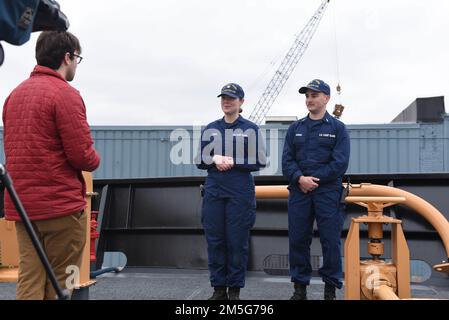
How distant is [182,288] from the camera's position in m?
3.79

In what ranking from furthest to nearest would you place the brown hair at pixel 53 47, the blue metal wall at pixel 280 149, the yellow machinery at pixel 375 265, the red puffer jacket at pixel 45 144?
the blue metal wall at pixel 280 149
the yellow machinery at pixel 375 265
the brown hair at pixel 53 47
the red puffer jacket at pixel 45 144

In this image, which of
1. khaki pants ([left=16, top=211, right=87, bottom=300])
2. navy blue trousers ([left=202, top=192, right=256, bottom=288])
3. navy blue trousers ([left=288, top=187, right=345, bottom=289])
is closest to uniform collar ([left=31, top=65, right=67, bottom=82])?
khaki pants ([left=16, top=211, right=87, bottom=300])

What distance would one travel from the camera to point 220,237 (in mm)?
3213

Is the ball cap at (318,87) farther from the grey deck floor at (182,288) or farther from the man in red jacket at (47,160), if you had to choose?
the man in red jacket at (47,160)

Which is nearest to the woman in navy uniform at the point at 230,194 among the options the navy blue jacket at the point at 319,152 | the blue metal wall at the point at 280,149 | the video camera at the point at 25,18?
the navy blue jacket at the point at 319,152

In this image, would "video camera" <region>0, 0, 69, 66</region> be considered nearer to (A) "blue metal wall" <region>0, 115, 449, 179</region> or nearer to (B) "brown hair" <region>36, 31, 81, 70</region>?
(B) "brown hair" <region>36, 31, 81, 70</region>

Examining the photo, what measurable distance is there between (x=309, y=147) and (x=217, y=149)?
69cm

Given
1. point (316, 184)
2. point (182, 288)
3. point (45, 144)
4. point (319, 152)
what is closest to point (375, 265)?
point (316, 184)

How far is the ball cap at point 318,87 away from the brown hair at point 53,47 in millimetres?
1839

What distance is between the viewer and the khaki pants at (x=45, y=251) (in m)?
1.97

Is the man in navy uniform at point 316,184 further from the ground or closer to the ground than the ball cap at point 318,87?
closer to the ground
